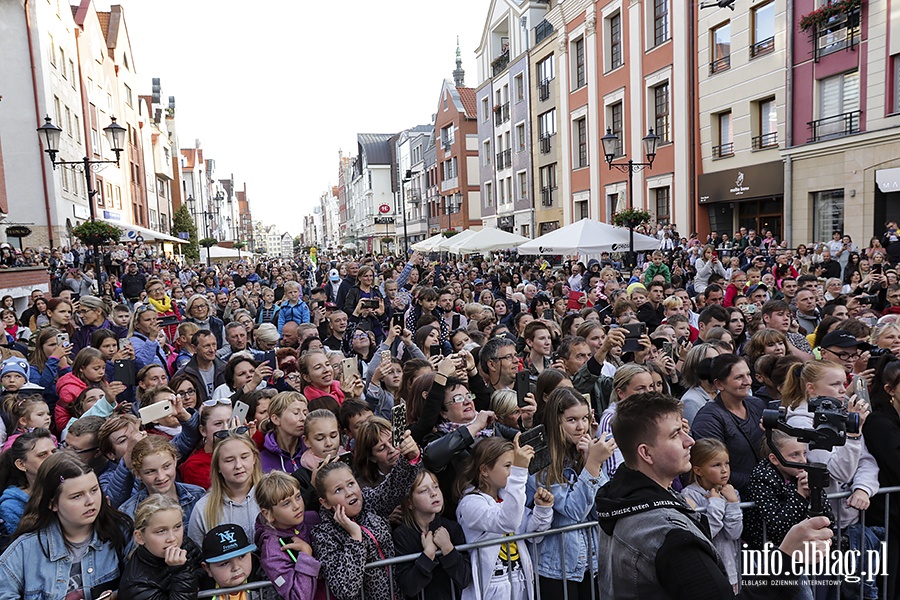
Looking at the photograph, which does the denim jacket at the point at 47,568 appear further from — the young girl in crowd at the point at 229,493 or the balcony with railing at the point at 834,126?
the balcony with railing at the point at 834,126

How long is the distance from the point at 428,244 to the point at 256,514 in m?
23.7

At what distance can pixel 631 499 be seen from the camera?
2.22 meters

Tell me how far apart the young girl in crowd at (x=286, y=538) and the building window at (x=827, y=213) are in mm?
19150

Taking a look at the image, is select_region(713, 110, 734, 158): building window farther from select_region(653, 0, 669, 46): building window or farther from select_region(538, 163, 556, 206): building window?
select_region(538, 163, 556, 206): building window

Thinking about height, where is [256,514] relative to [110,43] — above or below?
below

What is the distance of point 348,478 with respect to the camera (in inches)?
132

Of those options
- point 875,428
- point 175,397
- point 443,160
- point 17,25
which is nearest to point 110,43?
point 17,25

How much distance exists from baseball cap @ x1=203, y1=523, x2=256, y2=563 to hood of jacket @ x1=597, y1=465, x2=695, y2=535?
6.12 ft

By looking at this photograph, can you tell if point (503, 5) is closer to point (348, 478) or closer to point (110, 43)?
point (110, 43)

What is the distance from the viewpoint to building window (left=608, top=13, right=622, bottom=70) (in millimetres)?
26375

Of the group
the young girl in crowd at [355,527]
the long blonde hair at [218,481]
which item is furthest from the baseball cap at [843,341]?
the long blonde hair at [218,481]

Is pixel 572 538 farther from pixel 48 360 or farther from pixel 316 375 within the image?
pixel 48 360

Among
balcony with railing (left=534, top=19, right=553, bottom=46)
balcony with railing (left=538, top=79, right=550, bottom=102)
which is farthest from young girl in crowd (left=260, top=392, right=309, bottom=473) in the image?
balcony with railing (left=534, top=19, right=553, bottom=46)

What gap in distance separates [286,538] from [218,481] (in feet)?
2.06
